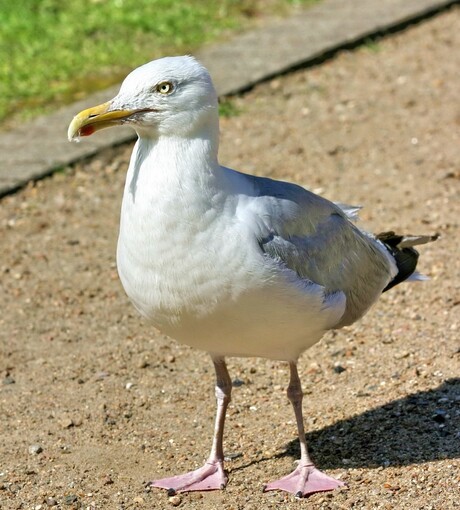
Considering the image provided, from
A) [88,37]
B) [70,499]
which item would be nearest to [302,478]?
[70,499]

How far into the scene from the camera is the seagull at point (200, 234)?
4.23 m

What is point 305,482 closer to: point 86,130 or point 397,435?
point 397,435

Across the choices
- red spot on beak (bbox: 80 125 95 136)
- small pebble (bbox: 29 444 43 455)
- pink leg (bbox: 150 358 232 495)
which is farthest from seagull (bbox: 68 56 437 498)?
small pebble (bbox: 29 444 43 455)

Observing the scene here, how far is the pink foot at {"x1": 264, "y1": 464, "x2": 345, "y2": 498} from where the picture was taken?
4641 millimetres

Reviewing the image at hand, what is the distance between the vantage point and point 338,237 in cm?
487

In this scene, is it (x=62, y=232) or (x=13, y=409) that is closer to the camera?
(x=13, y=409)

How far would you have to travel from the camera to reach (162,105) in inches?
169

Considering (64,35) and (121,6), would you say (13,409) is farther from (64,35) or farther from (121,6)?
(121,6)

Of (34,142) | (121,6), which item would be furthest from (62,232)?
(121,6)

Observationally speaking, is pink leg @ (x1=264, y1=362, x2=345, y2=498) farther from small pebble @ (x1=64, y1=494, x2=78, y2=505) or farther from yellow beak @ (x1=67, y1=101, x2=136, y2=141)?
yellow beak @ (x1=67, y1=101, x2=136, y2=141)

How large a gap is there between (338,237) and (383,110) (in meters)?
4.62

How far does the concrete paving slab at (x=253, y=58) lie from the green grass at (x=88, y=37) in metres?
0.34

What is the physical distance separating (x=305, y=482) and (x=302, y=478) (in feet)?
0.09

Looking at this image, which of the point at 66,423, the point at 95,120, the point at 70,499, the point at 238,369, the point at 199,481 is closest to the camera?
the point at 95,120
